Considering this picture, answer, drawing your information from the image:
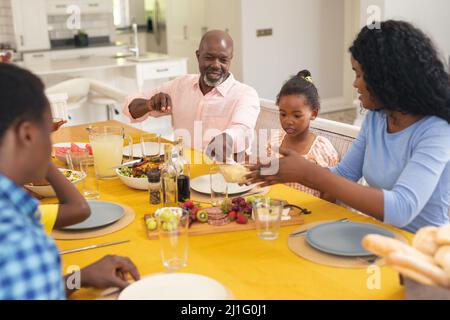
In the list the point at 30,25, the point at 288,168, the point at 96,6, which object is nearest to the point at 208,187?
the point at 288,168

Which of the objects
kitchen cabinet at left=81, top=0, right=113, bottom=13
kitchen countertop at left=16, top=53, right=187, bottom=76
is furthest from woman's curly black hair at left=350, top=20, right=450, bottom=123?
kitchen cabinet at left=81, top=0, right=113, bottom=13

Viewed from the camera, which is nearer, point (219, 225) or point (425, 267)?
point (425, 267)

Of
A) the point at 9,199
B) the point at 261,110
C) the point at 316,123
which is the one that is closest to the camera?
the point at 9,199

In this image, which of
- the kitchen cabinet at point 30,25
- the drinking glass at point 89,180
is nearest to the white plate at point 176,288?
the drinking glass at point 89,180

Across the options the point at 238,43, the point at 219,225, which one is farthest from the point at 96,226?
the point at 238,43

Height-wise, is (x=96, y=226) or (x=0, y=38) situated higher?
(x=0, y=38)

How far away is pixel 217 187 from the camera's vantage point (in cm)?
192

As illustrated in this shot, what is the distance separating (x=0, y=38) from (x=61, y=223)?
5.76 m

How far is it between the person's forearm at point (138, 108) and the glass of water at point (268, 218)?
1348mm

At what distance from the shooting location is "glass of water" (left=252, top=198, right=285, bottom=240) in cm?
156

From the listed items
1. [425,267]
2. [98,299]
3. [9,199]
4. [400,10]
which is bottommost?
[98,299]
